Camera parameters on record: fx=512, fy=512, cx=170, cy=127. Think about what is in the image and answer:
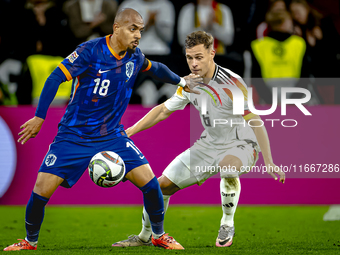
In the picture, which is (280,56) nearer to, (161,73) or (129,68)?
(161,73)

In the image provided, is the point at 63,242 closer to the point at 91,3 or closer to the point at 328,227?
the point at 328,227

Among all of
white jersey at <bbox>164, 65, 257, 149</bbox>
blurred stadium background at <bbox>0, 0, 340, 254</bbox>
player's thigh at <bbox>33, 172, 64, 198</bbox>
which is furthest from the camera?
blurred stadium background at <bbox>0, 0, 340, 254</bbox>

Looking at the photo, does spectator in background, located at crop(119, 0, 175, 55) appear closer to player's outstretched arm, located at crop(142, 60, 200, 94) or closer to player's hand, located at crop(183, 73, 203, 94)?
player's hand, located at crop(183, 73, 203, 94)

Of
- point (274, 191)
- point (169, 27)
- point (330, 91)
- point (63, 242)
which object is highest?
point (169, 27)

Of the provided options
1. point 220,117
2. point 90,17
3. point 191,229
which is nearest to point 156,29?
point 90,17

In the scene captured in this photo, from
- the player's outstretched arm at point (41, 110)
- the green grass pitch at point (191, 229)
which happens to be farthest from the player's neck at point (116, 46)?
the green grass pitch at point (191, 229)

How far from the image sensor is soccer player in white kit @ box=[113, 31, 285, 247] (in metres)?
4.96

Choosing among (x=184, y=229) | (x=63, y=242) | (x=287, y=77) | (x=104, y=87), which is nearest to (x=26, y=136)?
(x=104, y=87)

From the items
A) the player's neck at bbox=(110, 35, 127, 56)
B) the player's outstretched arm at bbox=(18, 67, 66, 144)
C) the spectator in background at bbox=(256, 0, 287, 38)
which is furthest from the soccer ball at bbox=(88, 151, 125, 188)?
the spectator in background at bbox=(256, 0, 287, 38)

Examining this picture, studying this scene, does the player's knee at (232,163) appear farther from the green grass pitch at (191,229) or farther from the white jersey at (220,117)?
the green grass pitch at (191,229)

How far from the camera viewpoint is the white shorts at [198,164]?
16.7 ft

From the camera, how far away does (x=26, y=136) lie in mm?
4230

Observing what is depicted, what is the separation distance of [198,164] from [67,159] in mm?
1370

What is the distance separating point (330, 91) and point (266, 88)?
2.99 ft
